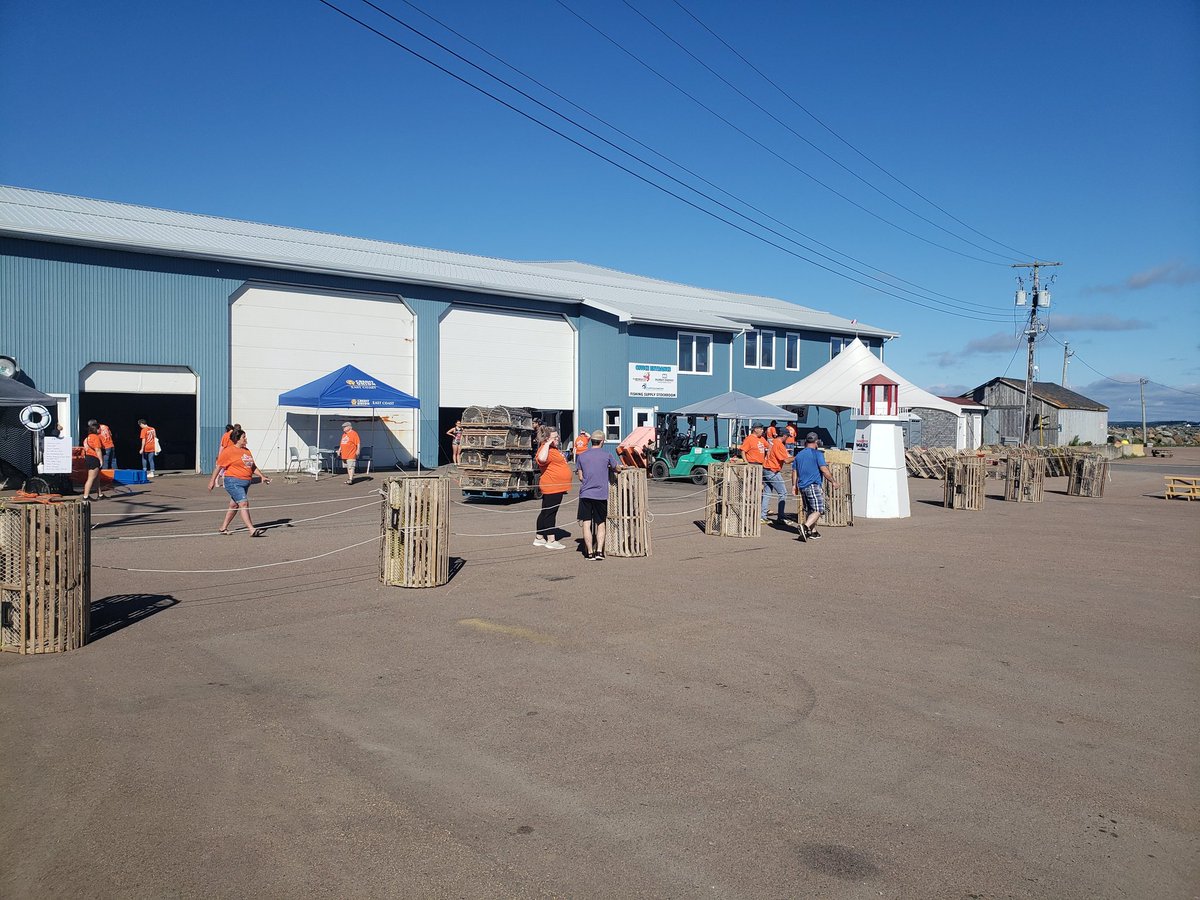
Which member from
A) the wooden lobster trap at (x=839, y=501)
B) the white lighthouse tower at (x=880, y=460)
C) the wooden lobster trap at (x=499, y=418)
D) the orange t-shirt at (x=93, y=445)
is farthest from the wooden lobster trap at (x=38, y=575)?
the white lighthouse tower at (x=880, y=460)

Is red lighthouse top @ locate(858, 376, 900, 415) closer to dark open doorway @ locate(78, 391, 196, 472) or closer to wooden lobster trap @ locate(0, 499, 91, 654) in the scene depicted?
wooden lobster trap @ locate(0, 499, 91, 654)

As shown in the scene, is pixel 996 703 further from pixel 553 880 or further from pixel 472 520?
pixel 472 520

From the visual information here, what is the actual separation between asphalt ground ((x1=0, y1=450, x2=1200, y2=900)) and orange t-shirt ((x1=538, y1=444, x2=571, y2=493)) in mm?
1913

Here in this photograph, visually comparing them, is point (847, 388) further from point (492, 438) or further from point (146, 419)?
point (146, 419)

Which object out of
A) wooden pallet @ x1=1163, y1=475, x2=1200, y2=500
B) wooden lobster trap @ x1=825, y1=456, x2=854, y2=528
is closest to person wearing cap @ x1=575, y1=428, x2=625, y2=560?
wooden lobster trap @ x1=825, y1=456, x2=854, y2=528

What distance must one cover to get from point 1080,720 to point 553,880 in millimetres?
4186

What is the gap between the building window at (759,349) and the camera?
40.5 m

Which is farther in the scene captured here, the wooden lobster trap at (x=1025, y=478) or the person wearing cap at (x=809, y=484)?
the wooden lobster trap at (x=1025, y=478)

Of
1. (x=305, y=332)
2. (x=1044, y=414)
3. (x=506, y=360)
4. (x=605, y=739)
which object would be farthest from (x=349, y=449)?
(x=1044, y=414)

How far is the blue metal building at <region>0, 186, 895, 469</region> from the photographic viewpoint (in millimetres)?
23906

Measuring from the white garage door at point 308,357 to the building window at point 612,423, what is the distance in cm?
860

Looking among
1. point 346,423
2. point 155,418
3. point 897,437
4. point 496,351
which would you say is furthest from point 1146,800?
point 155,418

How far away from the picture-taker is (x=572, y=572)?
1156cm

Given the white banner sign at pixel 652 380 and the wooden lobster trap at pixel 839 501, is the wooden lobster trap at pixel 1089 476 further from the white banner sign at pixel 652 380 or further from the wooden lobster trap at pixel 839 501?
the white banner sign at pixel 652 380
